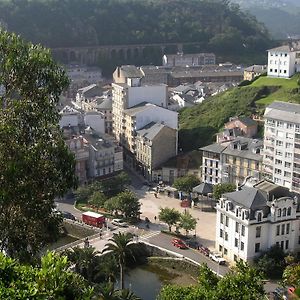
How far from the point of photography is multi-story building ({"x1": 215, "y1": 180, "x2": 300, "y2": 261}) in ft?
127

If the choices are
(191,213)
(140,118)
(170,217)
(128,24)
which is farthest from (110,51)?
(170,217)

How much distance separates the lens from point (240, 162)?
5397 cm

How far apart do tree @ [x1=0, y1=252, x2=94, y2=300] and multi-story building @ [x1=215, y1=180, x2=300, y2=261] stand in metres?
25.8

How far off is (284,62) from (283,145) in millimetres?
31701

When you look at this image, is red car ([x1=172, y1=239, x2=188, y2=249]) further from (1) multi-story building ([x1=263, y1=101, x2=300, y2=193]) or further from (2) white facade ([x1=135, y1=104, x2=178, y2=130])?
(2) white facade ([x1=135, y1=104, x2=178, y2=130])

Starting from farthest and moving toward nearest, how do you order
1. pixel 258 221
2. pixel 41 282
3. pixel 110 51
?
1. pixel 110 51
2. pixel 258 221
3. pixel 41 282

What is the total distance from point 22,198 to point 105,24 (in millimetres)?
122772

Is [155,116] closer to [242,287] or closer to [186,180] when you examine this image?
[186,180]

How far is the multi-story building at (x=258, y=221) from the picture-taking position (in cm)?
3875

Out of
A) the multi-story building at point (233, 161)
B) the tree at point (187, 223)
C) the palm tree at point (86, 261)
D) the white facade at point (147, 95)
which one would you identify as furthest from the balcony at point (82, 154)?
the palm tree at point (86, 261)

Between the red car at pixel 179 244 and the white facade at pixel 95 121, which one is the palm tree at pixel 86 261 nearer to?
the red car at pixel 179 244

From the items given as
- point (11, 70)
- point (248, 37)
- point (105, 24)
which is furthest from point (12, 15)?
point (11, 70)

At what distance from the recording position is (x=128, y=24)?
142m

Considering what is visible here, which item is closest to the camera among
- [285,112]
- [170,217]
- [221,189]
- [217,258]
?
[217,258]
